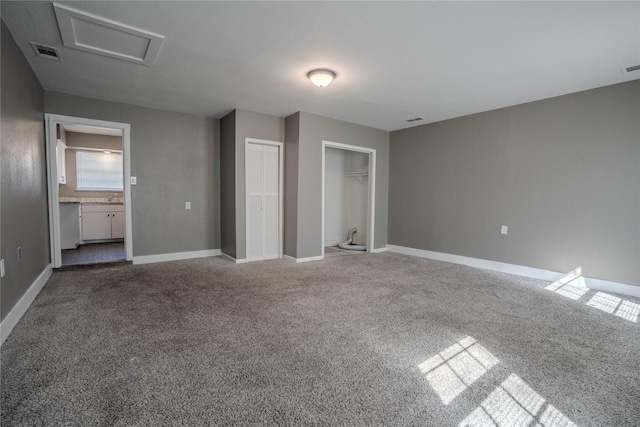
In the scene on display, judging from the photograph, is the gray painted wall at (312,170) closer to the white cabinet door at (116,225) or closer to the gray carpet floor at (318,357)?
the gray carpet floor at (318,357)

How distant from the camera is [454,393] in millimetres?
1596

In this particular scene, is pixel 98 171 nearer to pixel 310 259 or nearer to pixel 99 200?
pixel 99 200

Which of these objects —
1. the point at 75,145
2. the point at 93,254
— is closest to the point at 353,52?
the point at 93,254

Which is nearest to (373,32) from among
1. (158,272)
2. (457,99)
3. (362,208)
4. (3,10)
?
A: (457,99)

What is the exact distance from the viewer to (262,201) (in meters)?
4.96

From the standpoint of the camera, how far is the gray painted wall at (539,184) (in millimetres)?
3406

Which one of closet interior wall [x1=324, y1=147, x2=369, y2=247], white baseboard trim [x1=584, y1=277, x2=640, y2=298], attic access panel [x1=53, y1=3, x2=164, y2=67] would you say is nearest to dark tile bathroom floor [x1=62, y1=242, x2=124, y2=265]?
attic access panel [x1=53, y1=3, x2=164, y2=67]

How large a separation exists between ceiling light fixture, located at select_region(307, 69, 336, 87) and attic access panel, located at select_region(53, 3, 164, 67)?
1.46m

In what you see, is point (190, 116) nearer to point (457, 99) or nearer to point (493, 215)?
point (457, 99)

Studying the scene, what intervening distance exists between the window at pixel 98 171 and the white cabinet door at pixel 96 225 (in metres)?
0.78

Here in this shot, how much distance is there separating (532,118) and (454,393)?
13.3 feet

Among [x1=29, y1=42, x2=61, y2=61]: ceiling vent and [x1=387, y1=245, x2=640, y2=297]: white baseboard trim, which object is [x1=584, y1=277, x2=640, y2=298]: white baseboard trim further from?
[x1=29, y1=42, x2=61, y2=61]: ceiling vent

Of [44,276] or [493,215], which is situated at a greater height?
[493,215]

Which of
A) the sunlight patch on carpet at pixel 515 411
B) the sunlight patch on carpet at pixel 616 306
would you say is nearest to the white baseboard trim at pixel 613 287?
the sunlight patch on carpet at pixel 616 306
